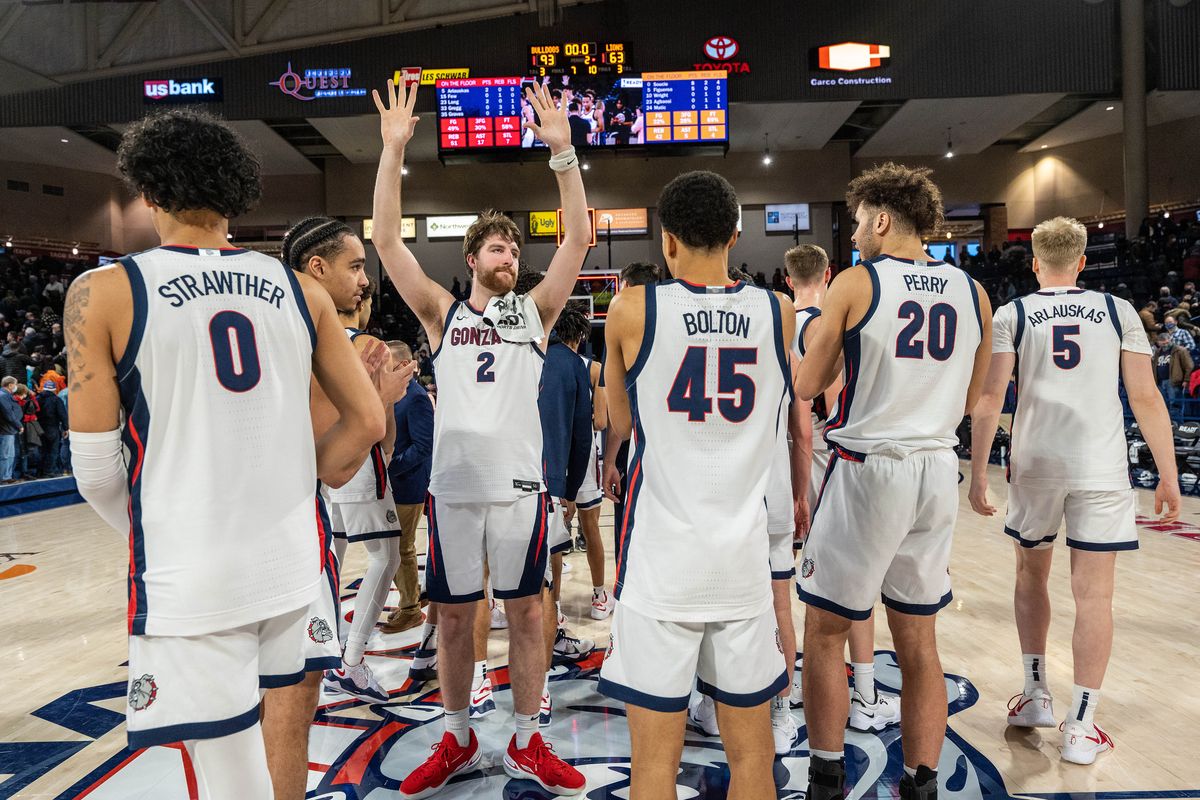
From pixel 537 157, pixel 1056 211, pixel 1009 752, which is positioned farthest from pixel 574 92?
pixel 1056 211

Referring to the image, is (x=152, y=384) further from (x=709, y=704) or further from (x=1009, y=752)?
(x=1009, y=752)

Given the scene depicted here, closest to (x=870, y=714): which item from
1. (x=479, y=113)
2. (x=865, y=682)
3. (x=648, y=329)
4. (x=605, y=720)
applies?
(x=865, y=682)

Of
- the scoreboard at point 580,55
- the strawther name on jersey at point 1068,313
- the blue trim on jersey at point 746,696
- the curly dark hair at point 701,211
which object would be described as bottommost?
the blue trim on jersey at point 746,696

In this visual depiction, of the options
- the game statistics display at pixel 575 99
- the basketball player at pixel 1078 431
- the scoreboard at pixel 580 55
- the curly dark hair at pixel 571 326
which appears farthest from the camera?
the scoreboard at pixel 580 55

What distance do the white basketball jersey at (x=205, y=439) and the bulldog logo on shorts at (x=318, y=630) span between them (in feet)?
1.03

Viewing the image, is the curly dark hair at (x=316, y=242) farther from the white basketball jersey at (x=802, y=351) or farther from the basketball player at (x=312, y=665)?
the white basketball jersey at (x=802, y=351)

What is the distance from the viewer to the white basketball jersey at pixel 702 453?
199 centimetres

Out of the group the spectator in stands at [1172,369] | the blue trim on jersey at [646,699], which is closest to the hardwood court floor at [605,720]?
the blue trim on jersey at [646,699]

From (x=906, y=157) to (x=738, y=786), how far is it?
23454 mm

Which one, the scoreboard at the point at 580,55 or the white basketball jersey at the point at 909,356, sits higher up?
the scoreboard at the point at 580,55

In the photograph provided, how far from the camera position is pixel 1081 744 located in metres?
2.89

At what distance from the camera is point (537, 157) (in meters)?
13.4

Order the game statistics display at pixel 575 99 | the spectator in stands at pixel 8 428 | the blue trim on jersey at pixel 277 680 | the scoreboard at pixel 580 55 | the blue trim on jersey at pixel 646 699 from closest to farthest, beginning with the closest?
1. the blue trim on jersey at pixel 277 680
2. the blue trim on jersey at pixel 646 699
3. the spectator in stands at pixel 8 428
4. the game statistics display at pixel 575 99
5. the scoreboard at pixel 580 55

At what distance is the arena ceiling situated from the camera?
15.7m
